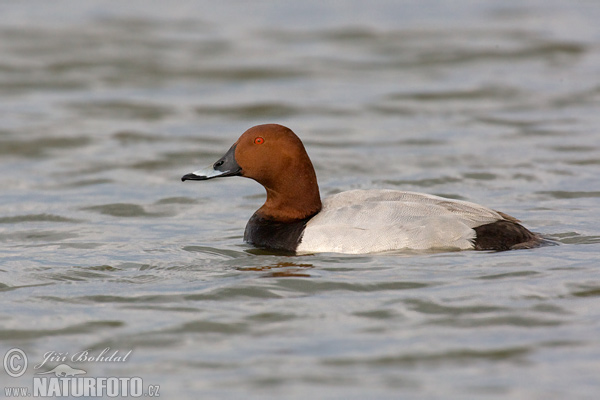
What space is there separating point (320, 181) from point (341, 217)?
11.8ft

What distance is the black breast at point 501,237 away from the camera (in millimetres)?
7078

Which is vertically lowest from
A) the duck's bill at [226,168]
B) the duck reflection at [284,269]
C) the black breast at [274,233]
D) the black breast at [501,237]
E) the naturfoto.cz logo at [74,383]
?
the naturfoto.cz logo at [74,383]

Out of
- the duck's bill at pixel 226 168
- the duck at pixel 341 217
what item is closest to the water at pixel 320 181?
the duck at pixel 341 217

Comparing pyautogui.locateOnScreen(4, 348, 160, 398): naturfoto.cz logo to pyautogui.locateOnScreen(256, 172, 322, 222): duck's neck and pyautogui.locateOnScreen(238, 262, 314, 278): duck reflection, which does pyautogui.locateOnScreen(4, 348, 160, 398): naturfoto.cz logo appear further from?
pyautogui.locateOnScreen(256, 172, 322, 222): duck's neck

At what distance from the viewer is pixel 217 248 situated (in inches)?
308

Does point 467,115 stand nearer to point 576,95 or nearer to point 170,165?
point 576,95

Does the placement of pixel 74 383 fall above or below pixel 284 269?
below

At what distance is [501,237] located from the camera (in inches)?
280

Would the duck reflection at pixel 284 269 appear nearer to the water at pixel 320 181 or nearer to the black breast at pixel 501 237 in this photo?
the water at pixel 320 181

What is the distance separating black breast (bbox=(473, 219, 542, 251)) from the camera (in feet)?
23.2

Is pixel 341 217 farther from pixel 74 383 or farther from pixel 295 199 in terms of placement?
pixel 74 383

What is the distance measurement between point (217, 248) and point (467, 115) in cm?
646

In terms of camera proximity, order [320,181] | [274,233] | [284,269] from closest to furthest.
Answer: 1. [284,269]
2. [274,233]
3. [320,181]

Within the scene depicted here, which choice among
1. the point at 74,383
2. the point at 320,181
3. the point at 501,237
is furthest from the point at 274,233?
the point at 320,181
